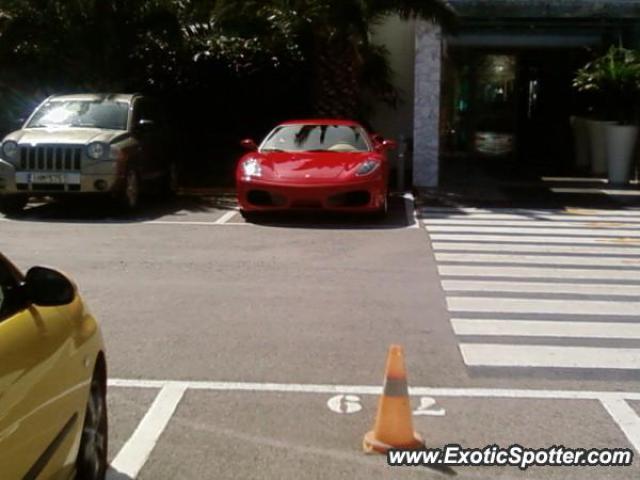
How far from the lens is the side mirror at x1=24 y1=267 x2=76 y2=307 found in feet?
12.2

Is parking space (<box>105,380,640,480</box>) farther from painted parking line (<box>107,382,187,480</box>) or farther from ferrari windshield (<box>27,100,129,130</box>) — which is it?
ferrari windshield (<box>27,100,129,130</box>)

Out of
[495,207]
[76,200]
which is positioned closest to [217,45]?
[76,200]

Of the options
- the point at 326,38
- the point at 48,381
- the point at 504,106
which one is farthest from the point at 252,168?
the point at 504,106

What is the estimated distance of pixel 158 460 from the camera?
4902 mm

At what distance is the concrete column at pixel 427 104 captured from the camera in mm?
18203

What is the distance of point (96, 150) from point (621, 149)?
10199 millimetres

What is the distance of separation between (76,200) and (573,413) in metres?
11.5

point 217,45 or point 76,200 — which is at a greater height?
point 217,45

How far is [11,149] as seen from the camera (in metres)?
14.1

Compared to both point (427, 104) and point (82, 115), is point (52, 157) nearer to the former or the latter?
point (82, 115)

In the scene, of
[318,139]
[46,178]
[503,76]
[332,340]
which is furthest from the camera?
[503,76]

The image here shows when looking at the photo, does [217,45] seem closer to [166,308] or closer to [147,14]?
[147,14]

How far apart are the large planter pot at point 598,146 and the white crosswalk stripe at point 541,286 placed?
19.1 feet

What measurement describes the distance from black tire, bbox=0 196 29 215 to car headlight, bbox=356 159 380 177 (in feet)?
15.6
